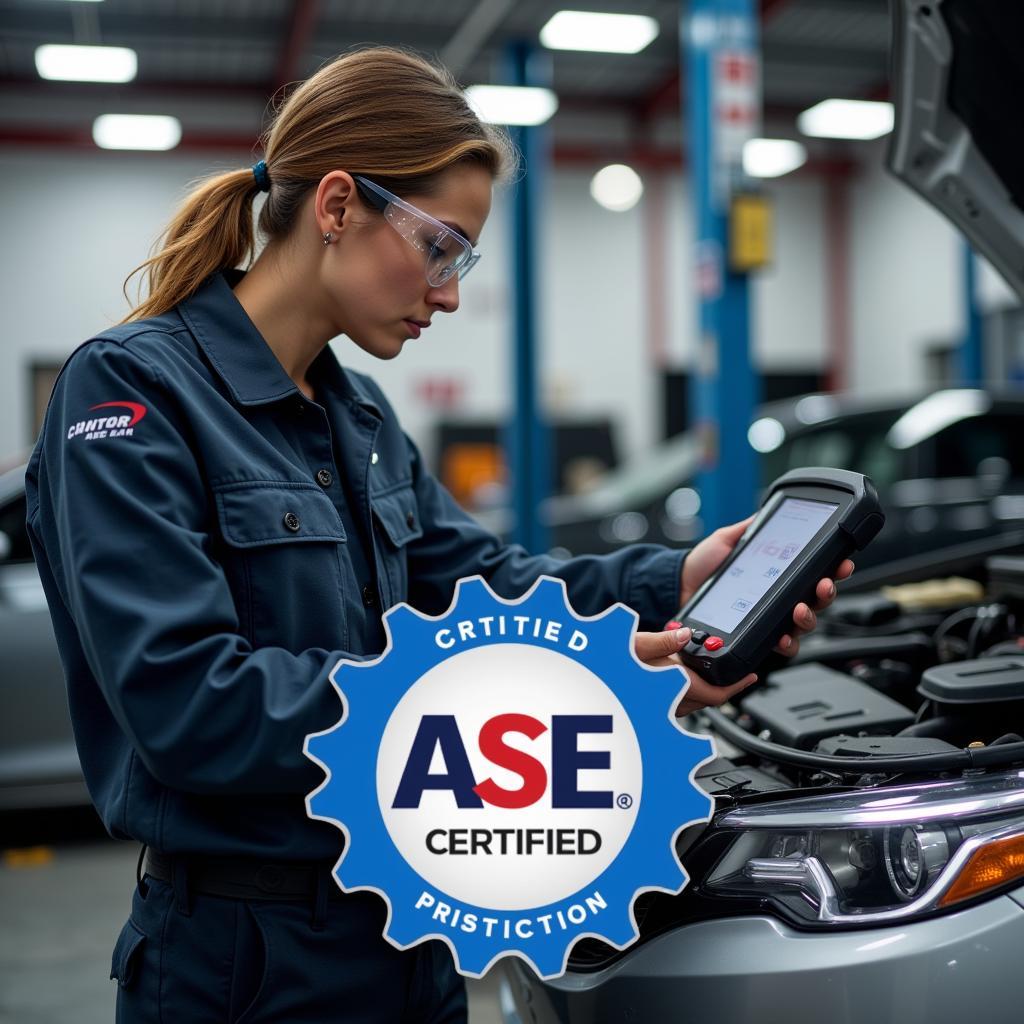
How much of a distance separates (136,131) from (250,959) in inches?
433

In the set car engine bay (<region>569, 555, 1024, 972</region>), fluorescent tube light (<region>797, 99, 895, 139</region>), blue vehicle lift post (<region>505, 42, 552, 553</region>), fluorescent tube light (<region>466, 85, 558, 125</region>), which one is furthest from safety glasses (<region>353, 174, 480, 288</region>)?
fluorescent tube light (<region>797, 99, 895, 139</region>)

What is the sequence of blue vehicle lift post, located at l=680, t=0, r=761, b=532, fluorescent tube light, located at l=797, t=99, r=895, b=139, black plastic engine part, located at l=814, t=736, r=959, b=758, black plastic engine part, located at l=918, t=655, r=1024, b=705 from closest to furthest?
1. black plastic engine part, located at l=814, t=736, r=959, b=758
2. black plastic engine part, located at l=918, t=655, r=1024, b=705
3. blue vehicle lift post, located at l=680, t=0, r=761, b=532
4. fluorescent tube light, located at l=797, t=99, r=895, b=139

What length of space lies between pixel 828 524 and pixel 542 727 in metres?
0.54

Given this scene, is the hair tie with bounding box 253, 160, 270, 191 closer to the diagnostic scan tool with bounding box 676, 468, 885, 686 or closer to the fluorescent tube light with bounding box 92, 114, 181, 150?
the diagnostic scan tool with bounding box 676, 468, 885, 686

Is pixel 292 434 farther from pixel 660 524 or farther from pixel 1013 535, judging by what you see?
pixel 660 524

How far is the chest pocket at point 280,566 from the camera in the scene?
1.18m

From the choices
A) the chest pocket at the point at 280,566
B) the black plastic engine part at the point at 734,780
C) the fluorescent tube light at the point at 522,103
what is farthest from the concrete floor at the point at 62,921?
the fluorescent tube light at the point at 522,103

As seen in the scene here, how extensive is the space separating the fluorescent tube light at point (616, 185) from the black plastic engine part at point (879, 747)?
39.1 ft

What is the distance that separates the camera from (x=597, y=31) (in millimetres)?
8383

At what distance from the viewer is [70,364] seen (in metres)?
1.16

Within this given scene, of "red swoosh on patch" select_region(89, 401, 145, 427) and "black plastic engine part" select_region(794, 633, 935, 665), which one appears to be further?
"black plastic engine part" select_region(794, 633, 935, 665)

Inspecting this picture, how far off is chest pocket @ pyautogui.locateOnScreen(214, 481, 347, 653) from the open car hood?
1.34 m

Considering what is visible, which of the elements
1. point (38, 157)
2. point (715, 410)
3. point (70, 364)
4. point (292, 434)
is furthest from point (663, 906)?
point (38, 157)

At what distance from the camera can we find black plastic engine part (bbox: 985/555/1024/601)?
2.10 m
